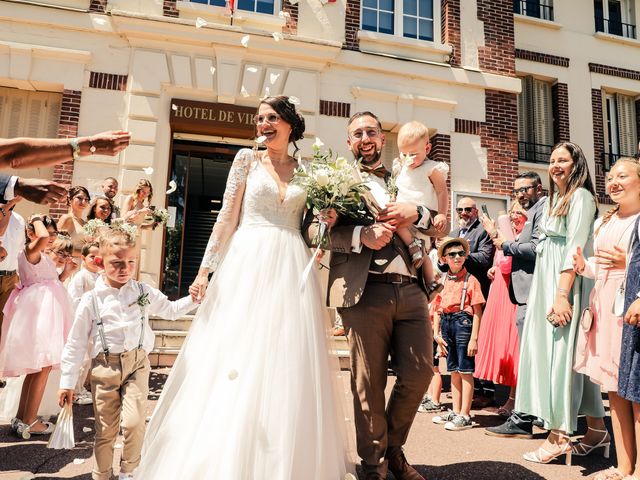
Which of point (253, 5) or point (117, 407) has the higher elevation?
point (253, 5)

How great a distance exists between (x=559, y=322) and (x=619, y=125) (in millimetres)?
11425

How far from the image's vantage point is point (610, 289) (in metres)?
3.34

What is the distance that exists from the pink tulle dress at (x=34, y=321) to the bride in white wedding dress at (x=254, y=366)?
1.95 m

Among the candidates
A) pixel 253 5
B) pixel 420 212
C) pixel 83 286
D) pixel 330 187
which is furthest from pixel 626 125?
pixel 83 286

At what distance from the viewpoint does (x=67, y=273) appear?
16.0ft

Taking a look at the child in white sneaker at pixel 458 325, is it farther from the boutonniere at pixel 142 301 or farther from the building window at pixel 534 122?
the building window at pixel 534 122

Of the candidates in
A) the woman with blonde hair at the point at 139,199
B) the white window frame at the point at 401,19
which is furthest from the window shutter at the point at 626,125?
the woman with blonde hair at the point at 139,199

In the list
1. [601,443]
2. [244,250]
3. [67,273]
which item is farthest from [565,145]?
[67,273]

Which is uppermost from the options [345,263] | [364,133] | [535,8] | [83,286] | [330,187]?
[535,8]

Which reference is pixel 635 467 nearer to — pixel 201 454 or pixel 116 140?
pixel 201 454

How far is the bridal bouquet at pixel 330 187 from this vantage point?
2805 millimetres

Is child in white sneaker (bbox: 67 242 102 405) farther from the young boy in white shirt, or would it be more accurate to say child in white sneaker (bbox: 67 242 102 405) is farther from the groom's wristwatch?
the groom's wristwatch

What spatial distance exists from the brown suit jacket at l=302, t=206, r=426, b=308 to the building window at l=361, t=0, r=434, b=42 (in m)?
8.28

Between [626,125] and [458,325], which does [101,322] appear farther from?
[626,125]
